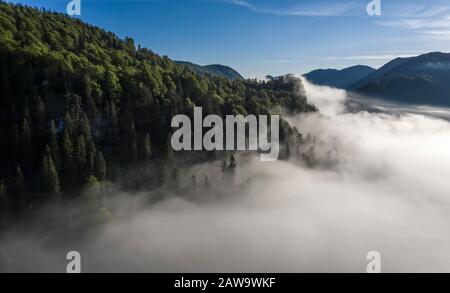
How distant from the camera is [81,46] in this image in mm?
186875

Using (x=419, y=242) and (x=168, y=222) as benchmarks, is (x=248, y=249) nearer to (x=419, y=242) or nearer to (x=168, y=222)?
(x=168, y=222)

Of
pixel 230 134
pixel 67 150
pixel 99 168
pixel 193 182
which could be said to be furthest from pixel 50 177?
pixel 230 134

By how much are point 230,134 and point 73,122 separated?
70.7 m

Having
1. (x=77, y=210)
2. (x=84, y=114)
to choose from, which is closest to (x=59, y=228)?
(x=77, y=210)

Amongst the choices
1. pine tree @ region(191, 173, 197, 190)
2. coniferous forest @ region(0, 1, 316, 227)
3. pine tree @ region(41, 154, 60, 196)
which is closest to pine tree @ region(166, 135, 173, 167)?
coniferous forest @ region(0, 1, 316, 227)

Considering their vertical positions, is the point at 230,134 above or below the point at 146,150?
above

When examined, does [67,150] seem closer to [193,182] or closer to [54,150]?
[54,150]

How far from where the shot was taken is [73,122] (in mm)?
117188

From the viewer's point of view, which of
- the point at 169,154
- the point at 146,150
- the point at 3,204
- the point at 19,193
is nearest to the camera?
the point at 3,204

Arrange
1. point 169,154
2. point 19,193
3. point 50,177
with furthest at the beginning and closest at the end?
point 169,154, point 19,193, point 50,177

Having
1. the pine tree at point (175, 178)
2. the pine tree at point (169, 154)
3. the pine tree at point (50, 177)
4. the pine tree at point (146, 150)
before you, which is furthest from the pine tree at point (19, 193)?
the pine tree at point (175, 178)

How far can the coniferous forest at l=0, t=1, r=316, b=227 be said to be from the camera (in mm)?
106938
